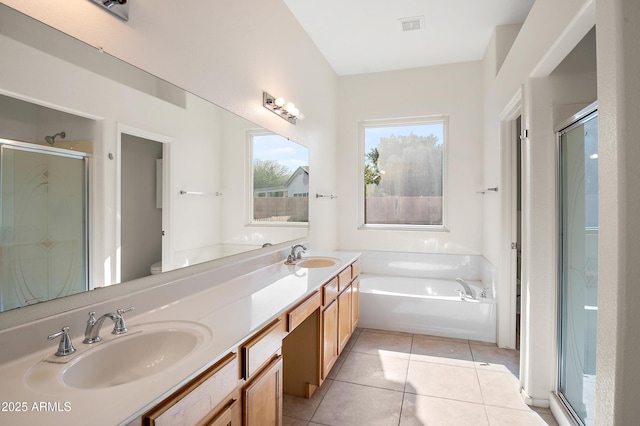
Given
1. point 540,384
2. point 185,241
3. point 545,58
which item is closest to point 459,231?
point 540,384

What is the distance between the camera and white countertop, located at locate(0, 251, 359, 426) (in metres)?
0.72

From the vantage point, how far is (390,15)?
9.34ft

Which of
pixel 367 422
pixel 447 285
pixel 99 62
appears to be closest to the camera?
pixel 99 62

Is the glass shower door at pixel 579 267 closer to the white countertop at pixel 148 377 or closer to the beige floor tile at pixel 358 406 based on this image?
the beige floor tile at pixel 358 406

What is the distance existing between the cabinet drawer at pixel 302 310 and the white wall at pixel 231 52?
1212 mm

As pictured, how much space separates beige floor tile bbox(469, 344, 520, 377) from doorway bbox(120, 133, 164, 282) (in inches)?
100

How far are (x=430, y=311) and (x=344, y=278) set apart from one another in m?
1.18

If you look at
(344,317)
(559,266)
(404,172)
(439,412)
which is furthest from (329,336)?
(404,172)

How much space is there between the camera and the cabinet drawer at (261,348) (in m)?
1.19

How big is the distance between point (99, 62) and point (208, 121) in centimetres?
67

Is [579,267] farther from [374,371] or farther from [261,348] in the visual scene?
[261,348]

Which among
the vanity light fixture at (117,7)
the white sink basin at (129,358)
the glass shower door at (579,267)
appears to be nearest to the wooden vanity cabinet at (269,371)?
the white sink basin at (129,358)

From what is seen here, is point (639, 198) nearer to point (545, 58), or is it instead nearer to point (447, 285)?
point (545, 58)

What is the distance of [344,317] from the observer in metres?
2.61
